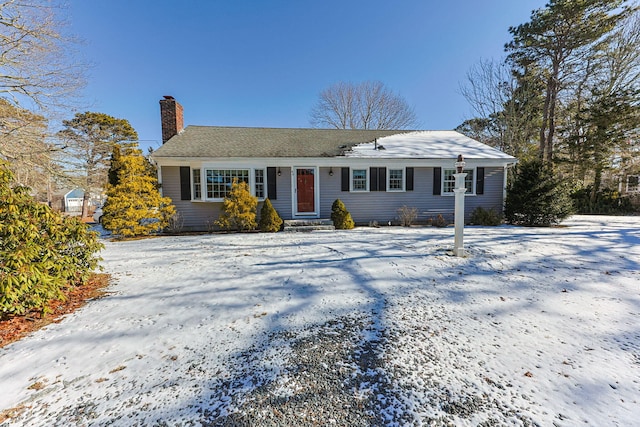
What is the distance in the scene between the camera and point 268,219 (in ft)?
30.6

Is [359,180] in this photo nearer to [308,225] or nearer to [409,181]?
[409,181]

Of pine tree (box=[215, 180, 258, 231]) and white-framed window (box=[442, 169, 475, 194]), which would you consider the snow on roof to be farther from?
pine tree (box=[215, 180, 258, 231])

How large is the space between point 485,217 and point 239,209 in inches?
373

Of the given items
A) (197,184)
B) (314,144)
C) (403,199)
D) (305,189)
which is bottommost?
(403,199)

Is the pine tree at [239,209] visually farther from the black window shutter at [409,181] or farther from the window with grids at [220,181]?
the black window shutter at [409,181]

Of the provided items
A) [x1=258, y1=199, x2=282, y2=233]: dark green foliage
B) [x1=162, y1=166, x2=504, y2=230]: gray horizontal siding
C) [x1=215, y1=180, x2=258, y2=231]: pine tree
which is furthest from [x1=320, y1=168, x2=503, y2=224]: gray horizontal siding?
[x1=215, y1=180, x2=258, y2=231]: pine tree

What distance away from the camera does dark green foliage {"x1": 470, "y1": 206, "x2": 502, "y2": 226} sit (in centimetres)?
1026

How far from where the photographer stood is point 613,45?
15734mm

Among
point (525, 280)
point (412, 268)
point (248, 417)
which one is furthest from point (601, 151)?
point (248, 417)

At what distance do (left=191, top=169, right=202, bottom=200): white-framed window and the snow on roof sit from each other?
583 cm

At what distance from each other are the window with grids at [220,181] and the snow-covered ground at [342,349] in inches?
214

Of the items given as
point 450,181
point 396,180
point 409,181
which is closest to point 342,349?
point 396,180

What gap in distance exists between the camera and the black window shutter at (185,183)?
382 inches

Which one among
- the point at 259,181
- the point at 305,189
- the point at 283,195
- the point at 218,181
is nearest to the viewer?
the point at 218,181
